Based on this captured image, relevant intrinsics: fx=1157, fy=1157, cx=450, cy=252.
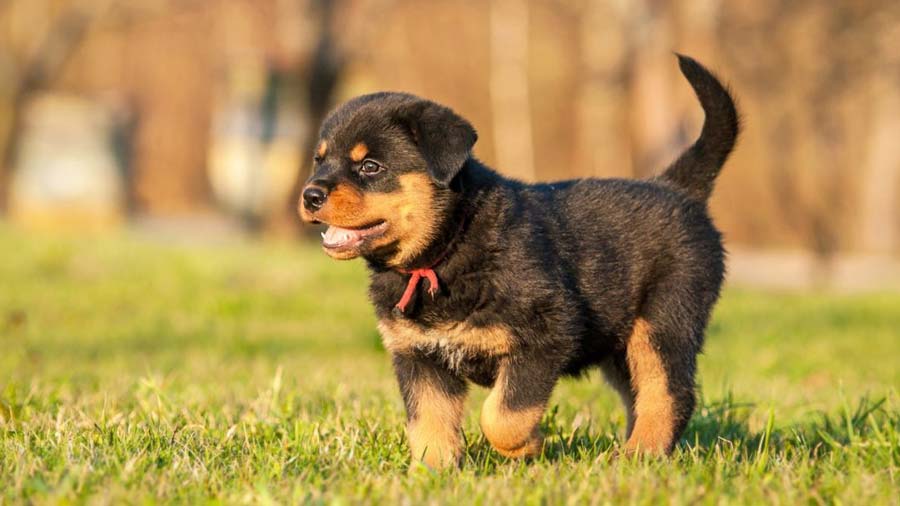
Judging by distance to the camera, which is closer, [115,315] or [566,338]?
[566,338]

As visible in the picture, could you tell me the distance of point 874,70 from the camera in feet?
50.6

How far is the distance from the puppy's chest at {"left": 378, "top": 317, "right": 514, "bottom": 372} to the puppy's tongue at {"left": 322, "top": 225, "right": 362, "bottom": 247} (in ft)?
0.94

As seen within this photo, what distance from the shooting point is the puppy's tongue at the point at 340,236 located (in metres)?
3.57

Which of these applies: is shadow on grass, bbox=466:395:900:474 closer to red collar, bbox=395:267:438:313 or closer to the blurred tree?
red collar, bbox=395:267:438:313

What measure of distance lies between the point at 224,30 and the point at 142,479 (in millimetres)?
19871

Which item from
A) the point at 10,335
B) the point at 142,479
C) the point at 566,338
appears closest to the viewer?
the point at 142,479

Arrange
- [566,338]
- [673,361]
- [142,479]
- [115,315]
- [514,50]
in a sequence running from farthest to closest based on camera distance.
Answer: [514,50] → [115,315] → [673,361] → [566,338] → [142,479]

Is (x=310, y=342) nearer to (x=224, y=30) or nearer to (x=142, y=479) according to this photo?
(x=142, y=479)

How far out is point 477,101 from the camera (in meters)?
21.3

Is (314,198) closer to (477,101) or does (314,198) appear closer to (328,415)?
(328,415)

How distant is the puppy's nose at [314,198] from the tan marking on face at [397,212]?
0.02 m

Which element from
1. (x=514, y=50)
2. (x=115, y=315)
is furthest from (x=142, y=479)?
(x=514, y=50)

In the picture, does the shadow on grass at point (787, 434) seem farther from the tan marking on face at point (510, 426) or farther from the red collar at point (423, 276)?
the red collar at point (423, 276)

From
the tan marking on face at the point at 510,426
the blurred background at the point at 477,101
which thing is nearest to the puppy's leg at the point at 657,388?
the tan marking on face at the point at 510,426
